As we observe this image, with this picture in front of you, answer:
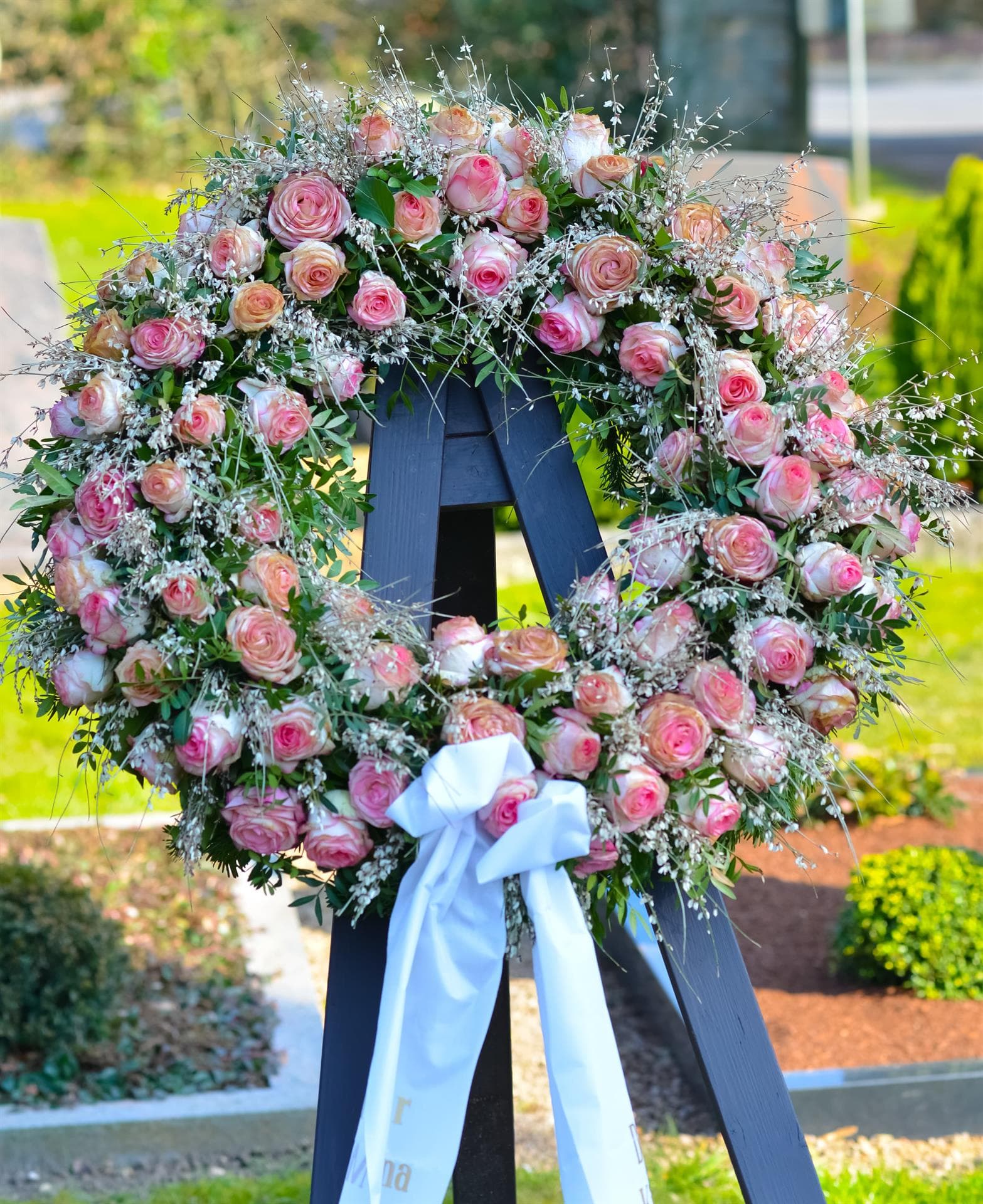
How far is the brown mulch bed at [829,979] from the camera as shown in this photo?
10.6ft

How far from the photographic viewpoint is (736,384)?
1748 millimetres

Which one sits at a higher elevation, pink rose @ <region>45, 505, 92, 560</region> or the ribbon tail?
pink rose @ <region>45, 505, 92, 560</region>

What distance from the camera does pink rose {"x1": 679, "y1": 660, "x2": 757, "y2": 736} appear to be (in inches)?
65.8

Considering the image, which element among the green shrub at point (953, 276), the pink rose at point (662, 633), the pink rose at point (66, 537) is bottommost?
the pink rose at point (662, 633)

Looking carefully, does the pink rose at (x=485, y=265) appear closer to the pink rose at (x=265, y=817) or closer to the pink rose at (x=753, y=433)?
the pink rose at (x=753, y=433)

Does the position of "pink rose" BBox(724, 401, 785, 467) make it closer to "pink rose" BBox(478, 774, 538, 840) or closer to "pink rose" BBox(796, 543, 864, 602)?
"pink rose" BBox(796, 543, 864, 602)

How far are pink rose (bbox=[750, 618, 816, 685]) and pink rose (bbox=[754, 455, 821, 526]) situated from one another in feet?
0.46

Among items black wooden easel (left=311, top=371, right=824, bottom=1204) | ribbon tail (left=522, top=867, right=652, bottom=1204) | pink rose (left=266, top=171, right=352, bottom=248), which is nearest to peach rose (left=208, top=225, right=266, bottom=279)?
pink rose (left=266, top=171, right=352, bottom=248)

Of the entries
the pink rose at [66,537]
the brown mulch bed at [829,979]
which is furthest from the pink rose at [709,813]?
the brown mulch bed at [829,979]

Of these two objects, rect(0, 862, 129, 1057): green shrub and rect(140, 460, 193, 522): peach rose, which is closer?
rect(140, 460, 193, 522): peach rose

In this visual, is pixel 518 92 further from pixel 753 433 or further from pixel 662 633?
pixel 662 633

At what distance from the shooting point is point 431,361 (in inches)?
71.3

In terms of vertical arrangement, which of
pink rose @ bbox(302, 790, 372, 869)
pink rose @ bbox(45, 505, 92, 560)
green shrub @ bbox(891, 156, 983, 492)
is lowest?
pink rose @ bbox(302, 790, 372, 869)

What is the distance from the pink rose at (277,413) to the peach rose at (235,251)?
149mm
